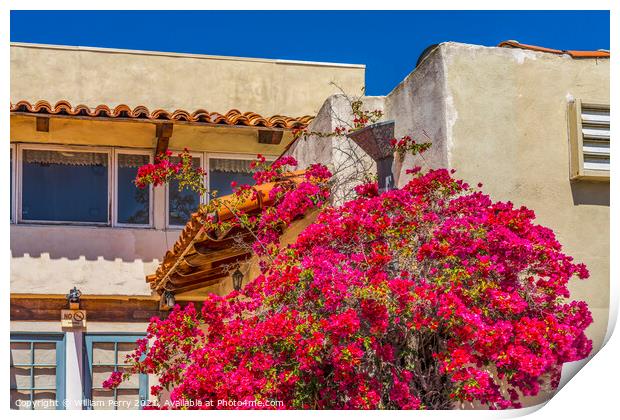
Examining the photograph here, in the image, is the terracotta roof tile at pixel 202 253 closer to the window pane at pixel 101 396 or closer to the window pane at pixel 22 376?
A: the window pane at pixel 101 396

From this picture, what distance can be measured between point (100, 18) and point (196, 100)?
551 cm

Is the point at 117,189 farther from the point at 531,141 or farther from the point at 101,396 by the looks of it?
the point at 531,141

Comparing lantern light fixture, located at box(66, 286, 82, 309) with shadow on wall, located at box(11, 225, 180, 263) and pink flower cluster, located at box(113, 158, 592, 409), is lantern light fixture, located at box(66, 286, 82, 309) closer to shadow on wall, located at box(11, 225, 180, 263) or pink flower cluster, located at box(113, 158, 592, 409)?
shadow on wall, located at box(11, 225, 180, 263)

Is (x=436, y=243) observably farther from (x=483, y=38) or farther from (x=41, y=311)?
(x=41, y=311)

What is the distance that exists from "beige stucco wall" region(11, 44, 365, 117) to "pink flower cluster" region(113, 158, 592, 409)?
7809 mm

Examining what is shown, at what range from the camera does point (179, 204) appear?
13.1 meters

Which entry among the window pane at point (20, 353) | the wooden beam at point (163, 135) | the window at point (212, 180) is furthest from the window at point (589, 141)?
the window pane at point (20, 353)

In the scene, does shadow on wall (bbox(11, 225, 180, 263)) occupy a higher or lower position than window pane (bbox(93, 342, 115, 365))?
higher

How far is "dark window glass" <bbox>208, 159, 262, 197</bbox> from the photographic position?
13.2 meters

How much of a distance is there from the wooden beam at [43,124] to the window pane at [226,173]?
2.27 m

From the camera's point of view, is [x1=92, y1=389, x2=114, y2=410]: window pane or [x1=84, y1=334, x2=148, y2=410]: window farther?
[x1=84, y1=334, x2=148, y2=410]: window

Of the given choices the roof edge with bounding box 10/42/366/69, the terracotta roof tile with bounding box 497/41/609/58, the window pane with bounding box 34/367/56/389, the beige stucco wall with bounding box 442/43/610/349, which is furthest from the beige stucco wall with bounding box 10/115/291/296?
the beige stucco wall with bounding box 442/43/610/349

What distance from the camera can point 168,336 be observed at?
24.5 ft

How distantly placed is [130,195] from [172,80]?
2257 mm
